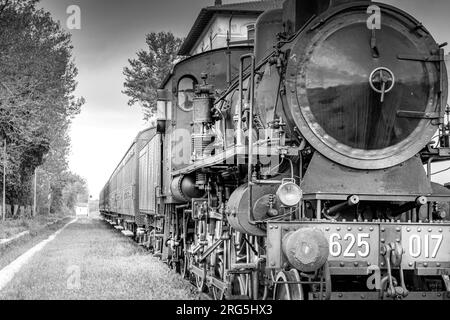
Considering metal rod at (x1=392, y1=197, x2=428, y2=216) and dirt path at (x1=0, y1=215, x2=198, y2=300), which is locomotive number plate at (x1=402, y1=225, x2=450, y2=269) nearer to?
metal rod at (x1=392, y1=197, x2=428, y2=216)

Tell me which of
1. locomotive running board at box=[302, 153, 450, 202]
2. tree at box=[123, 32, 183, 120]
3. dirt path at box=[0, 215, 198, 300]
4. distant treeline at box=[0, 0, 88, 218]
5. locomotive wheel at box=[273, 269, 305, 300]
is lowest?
dirt path at box=[0, 215, 198, 300]

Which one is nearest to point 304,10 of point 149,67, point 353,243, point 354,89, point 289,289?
point 354,89

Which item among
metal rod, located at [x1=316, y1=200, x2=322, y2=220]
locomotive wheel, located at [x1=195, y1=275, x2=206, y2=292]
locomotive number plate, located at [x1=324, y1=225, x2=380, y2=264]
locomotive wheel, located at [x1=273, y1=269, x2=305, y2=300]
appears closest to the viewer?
locomotive number plate, located at [x1=324, y1=225, x2=380, y2=264]

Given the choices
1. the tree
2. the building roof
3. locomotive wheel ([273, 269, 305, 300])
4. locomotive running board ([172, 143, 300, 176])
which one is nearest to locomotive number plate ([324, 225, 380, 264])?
locomotive wheel ([273, 269, 305, 300])

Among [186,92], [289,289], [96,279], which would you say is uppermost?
[186,92]

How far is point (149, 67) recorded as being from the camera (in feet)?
133

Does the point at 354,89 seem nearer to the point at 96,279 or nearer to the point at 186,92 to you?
the point at 186,92

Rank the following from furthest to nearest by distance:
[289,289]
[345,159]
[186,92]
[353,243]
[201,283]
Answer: [186,92] < [201,283] < [345,159] < [289,289] < [353,243]

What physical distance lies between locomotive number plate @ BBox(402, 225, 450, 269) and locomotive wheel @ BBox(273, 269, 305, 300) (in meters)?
A: 1.01

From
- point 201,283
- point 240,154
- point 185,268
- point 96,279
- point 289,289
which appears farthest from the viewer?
point 185,268

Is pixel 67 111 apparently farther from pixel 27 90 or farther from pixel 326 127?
pixel 326 127

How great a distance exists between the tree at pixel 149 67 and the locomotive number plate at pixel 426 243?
3486 cm

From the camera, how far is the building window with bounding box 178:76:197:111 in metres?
9.91

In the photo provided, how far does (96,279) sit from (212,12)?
27.6 meters
